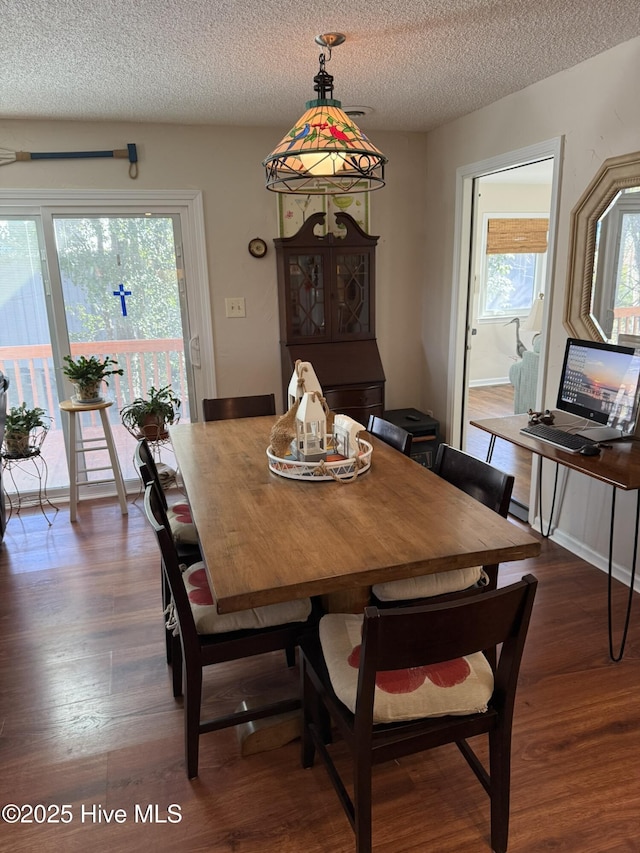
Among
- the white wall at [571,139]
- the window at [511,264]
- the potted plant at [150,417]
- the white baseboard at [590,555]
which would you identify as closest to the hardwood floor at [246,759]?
the white baseboard at [590,555]

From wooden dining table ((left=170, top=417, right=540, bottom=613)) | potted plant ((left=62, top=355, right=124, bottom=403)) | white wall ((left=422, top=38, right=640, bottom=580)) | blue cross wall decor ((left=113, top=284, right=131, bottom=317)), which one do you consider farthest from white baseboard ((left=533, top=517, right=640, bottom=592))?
blue cross wall decor ((left=113, top=284, right=131, bottom=317))

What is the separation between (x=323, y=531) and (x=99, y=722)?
1122 mm

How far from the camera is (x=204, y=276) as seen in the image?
3.98 metres

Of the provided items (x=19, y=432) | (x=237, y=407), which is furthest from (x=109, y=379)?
(x=237, y=407)

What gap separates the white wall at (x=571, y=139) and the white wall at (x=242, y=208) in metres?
0.36

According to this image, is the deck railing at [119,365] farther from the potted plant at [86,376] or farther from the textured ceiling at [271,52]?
the textured ceiling at [271,52]

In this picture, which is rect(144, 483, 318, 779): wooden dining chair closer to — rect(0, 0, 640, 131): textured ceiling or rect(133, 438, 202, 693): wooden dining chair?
rect(133, 438, 202, 693): wooden dining chair

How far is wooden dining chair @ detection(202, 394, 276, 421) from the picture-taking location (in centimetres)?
321

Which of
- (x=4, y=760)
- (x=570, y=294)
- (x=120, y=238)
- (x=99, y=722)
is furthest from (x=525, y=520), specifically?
(x=120, y=238)

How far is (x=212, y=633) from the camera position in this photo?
173cm

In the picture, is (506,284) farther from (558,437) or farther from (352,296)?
(558,437)

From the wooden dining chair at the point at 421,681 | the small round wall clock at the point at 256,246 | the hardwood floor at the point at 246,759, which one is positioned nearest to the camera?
the wooden dining chair at the point at 421,681

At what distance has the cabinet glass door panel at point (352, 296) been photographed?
13.3 ft

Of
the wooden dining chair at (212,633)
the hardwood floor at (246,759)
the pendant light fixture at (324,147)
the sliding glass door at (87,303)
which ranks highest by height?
the pendant light fixture at (324,147)
